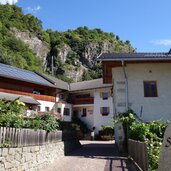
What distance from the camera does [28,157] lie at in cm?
1032

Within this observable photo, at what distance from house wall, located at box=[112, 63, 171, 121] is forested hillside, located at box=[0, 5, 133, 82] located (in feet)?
162

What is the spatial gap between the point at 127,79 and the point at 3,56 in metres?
43.2

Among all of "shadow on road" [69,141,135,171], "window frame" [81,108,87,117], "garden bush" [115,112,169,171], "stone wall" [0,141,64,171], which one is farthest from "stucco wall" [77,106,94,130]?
"stone wall" [0,141,64,171]

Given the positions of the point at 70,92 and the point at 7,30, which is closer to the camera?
the point at 70,92

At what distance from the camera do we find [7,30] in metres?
76.7

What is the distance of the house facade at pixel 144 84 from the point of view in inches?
678

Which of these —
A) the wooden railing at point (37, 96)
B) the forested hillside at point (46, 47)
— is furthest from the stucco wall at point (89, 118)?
the forested hillside at point (46, 47)

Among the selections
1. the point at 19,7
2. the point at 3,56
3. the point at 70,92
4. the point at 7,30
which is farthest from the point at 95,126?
the point at 19,7

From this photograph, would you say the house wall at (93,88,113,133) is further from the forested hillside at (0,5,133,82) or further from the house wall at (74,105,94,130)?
the forested hillside at (0,5,133,82)

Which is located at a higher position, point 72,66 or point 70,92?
point 72,66

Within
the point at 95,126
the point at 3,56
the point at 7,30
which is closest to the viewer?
the point at 95,126

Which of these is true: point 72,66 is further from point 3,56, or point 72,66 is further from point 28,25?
point 3,56

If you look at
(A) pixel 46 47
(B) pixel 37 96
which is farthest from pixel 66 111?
(A) pixel 46 47

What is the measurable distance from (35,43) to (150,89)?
69.7 meters
